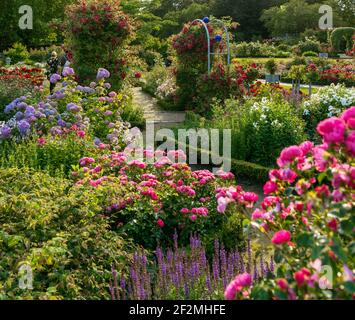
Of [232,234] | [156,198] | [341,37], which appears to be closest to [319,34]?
[341,37]

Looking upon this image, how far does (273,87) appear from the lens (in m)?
11.0

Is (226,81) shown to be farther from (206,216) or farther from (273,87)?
(206,216)

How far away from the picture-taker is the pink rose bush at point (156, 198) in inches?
184

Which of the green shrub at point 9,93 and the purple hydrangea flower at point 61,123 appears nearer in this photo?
the purple hydrangea flower at point 61,123

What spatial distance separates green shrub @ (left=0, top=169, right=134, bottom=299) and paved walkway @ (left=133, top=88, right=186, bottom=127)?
6.96 meters

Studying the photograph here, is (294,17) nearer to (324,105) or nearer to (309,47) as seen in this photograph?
(309,47)

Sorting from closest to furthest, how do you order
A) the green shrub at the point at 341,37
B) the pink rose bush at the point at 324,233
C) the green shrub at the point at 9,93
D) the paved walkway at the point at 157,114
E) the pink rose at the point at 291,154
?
the pink rose bush at the point at 324,233 < the pink rose at the point at 291,154 < the green shrub at the point at 9,93 < the paved walkway at the point at 157,114 < the green shrub at the point at 341,37

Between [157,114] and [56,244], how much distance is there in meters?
10.1

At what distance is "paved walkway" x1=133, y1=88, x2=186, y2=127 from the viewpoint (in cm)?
1183

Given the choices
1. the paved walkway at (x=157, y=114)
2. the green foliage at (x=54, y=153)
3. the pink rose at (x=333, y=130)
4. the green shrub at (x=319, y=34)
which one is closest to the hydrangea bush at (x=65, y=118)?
the green foliage at (x=54, y=153)

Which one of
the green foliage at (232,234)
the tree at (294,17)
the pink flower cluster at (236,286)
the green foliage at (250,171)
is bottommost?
the green foliage at (232,234)

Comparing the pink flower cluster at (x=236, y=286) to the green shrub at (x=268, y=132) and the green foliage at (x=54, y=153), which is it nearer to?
the green foliage at (x=54, y=153)

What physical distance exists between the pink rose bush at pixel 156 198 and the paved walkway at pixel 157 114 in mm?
5845

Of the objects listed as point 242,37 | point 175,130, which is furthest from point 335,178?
point 242,37
